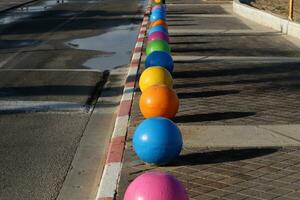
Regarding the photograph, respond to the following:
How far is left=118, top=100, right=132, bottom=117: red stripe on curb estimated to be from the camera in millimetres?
8938

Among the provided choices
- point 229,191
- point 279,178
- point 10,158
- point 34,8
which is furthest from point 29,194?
point 34,8

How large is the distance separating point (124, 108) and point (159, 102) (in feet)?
5.03

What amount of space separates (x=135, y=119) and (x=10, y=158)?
211 cm

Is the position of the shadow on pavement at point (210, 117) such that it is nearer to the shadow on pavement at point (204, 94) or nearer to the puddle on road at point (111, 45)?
the shadow on pavement at point (204, 94)

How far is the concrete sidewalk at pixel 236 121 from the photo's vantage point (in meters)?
6.16

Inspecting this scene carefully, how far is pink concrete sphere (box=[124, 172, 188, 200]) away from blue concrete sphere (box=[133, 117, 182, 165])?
1859 mm

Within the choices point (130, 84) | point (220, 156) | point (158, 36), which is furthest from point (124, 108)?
point (158, 36)

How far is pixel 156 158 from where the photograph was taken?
6.48 metres

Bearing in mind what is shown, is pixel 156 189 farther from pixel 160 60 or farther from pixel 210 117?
pixel 160 60

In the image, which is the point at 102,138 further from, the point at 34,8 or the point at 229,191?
the point at 34,8

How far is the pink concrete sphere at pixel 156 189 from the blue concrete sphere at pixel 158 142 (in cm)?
186

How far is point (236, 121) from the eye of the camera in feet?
27.8

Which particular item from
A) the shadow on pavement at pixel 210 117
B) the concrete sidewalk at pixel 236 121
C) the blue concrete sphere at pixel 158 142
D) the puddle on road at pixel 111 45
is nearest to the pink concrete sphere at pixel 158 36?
the concrete sidewalk at pixel 236 121

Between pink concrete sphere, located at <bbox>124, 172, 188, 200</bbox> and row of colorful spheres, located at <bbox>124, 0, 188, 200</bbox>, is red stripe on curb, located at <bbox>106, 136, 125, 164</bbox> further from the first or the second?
pink concrete sphere, located at <bbox>124, 172, 188, 200</bbox>
